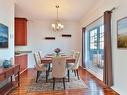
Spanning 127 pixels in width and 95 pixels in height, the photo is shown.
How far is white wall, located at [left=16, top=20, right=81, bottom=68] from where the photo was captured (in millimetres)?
8617

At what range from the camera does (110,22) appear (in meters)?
4.49

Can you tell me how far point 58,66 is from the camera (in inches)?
174

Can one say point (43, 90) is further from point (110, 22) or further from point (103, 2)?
point (103, 2)

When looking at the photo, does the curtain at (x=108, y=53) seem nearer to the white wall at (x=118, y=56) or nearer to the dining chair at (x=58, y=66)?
the white wall at (x=118, y=56)

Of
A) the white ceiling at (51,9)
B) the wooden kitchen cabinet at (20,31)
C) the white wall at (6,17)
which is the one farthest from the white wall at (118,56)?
the wooden kitchen cabinet at (20,31)

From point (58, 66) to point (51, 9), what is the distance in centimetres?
354

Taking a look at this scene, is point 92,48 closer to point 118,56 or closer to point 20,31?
point 118,56

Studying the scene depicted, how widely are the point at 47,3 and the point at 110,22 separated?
9.79 feet

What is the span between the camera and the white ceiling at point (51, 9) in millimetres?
6273

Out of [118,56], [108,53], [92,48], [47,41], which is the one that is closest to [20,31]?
[47,41]

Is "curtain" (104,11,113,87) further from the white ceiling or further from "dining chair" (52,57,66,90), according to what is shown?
the white ceiling

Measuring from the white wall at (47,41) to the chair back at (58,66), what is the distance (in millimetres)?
4256

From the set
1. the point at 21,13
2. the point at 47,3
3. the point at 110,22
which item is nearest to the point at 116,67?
the point at 110,22

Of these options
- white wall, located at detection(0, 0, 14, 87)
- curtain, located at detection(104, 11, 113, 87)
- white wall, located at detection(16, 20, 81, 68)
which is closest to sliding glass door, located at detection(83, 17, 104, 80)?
white wall, located at detection(16, 20, 81, 68)
